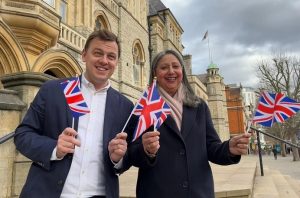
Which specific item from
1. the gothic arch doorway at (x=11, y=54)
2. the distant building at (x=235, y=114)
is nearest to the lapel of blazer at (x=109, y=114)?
the gothic arch doorway at (x=11, y=54)

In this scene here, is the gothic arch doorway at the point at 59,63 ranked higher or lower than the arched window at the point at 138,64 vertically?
lower

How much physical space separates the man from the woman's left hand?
2.84 ft

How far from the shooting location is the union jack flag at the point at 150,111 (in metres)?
2.10

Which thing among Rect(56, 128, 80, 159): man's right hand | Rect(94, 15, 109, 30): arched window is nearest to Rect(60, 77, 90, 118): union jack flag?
Rect(56, 128, 80, 159): man's right hand

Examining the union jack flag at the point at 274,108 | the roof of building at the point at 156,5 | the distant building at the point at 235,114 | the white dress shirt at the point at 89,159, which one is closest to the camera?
the white dress shirt at the point at 89,159

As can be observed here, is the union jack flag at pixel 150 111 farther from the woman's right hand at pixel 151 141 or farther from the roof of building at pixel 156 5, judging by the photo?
the roof of building at pixel 156 5

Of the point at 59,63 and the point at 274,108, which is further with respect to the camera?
the point at 59,63

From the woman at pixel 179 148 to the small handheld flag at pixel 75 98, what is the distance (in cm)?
48

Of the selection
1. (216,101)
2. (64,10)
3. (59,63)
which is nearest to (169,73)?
(59,63)

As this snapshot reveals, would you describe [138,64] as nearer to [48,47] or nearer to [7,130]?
[48,47]

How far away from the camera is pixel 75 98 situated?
6.32 ft

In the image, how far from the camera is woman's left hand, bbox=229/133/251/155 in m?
2.14

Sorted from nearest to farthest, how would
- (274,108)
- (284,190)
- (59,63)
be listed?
(274,108) → (284,190) → (59,63)

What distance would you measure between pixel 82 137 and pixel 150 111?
0.54 metres
